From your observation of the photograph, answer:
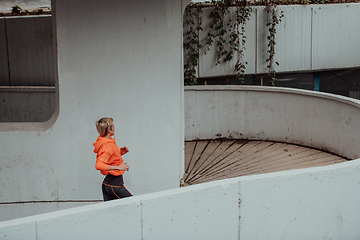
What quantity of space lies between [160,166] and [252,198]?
116 inches

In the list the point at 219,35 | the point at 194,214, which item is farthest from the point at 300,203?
the point at 219,35

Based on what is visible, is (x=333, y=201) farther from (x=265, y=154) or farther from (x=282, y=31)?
(x=282, y=31)

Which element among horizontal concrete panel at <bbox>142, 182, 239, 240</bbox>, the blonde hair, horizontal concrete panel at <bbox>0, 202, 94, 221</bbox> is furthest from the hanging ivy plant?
horizontal concrete panel at <bbox>142, 182, 239, 240</bbox>

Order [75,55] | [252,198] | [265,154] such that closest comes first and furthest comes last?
1. [252,198]
2. [75,55]
3. [265,154]

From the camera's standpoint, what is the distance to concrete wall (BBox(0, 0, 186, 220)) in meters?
5.58

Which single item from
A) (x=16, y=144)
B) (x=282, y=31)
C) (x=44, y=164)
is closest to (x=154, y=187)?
(x=44, y=164)

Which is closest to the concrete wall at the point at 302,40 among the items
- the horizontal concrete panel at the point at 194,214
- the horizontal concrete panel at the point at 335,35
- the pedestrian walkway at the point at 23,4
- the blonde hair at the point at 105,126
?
the horizontal concrete panel at the point at 335,35

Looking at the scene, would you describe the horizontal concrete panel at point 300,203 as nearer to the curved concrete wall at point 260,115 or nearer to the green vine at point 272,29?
the curved concrete wall at point 260,115

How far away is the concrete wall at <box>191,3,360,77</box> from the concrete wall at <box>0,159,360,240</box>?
835cm

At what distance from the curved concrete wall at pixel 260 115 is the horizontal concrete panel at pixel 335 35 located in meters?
3.87

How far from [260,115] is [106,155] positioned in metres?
5.81

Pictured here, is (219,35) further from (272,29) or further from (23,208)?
(23,208)

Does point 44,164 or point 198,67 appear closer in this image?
point 44,164

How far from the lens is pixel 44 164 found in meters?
5.83
